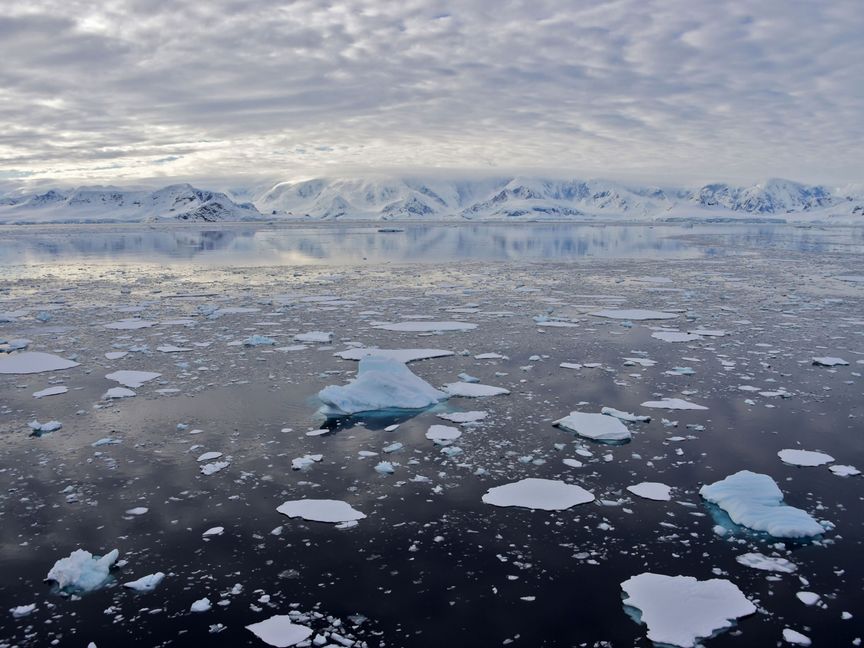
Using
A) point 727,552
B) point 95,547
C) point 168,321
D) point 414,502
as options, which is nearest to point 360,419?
point 414,502

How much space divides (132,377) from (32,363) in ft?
7.91

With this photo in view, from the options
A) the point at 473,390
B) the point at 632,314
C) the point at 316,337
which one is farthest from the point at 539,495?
the point at 632,314

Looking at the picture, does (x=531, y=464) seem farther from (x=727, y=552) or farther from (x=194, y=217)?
(x=194, y=217)

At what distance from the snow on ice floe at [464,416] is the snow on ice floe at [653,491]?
8.19 feet

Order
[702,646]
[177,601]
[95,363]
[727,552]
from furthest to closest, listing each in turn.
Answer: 1. [95,363]
2. [727,552]
3. [177,601]
4. [702,646]

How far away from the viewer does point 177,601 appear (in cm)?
479

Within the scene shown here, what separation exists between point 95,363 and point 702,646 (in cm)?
1080

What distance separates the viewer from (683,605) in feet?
15.4

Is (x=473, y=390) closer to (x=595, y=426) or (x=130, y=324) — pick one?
(x=595, y=426)

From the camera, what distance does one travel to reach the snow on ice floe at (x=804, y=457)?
710 centimetres

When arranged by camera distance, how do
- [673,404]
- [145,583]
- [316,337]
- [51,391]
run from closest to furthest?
[145,583] → [673,404] → [51,391] → [316,337]

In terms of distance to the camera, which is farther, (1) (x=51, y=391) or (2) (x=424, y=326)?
(2) (x=424, y=326)

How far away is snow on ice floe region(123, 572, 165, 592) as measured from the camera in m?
4.92

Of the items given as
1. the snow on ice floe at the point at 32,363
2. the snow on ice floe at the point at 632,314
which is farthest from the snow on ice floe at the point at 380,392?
the snow on ice floe at the point at 632,314
